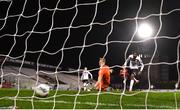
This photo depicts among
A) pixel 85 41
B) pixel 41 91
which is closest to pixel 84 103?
pixel 41 91

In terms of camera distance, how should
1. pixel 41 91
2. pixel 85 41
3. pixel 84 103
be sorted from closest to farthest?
pixel 84 103, pixel 41 91, pixel 85 41

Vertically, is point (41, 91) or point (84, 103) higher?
point (41, 91)

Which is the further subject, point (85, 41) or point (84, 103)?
point (85, 41)

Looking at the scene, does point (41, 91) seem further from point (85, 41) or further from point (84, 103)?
point (85, 41)

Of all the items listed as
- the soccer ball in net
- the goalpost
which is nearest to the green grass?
the soccer ball in net

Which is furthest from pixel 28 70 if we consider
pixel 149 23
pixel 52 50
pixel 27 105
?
pixel 27 105

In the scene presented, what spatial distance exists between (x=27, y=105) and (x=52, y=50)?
1537cm

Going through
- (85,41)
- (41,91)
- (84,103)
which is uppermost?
(85,41)

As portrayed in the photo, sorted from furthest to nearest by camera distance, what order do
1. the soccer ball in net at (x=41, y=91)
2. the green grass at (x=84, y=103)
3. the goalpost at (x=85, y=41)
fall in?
the goalpost at (x=85, y=41)
the soccer ball in net at (x=41, y=91)
the green grass at (x=84, y=103)

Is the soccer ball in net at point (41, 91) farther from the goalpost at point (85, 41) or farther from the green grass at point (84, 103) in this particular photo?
the goalpost at point (85, 41)

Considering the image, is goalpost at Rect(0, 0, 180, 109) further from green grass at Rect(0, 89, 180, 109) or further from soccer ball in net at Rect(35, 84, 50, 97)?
green grass at Rect(0, 89, 180, 109)

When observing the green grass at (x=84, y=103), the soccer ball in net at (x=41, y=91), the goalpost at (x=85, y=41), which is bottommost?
the green grass at (x=84, y=103)

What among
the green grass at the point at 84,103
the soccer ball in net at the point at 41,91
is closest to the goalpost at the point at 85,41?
the soccer ball in net at the point at 41,91

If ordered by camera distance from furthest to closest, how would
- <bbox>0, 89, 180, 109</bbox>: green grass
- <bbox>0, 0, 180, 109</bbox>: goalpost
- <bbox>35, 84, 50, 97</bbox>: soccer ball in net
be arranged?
<bbox>0, 0, 180, 109</bbox>: goalpost < <bbox>35, 84, 50, 97</bbox>: soccer ball in net < <bbox>0, 89, 180, 109</bbox>: green grass
